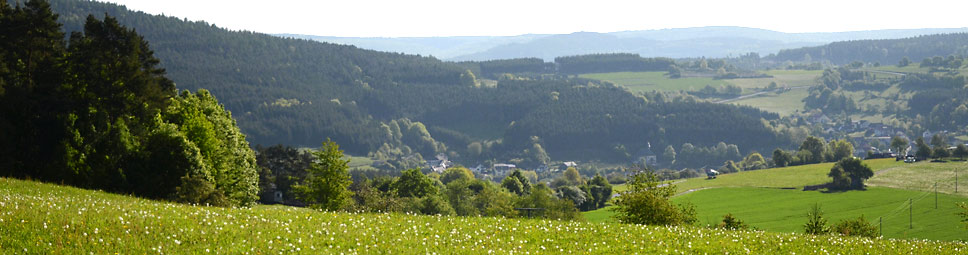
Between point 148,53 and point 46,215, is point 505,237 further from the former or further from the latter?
point 148,53

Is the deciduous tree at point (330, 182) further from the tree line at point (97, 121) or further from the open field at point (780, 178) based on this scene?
the open field at point (780, 178)

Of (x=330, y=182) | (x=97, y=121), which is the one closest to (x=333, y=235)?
(x=97, y=121)

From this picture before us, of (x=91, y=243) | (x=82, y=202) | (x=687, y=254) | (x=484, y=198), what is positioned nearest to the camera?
(x=91, y=243)

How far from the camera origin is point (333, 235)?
23.6 m

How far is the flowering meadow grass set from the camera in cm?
2048

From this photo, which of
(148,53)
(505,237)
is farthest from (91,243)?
(148,53)

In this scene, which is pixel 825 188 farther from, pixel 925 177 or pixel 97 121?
pixel 97 121

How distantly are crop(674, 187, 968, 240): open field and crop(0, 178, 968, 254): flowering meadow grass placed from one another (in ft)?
266

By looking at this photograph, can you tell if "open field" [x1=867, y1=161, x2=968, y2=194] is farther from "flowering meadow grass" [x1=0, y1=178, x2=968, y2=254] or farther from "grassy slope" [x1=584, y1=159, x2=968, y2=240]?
"flowering meadow grass" [x1=0, y1=178, x2=968, y2=254]

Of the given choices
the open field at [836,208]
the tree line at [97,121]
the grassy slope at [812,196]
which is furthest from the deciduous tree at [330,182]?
the open field at [836,208]

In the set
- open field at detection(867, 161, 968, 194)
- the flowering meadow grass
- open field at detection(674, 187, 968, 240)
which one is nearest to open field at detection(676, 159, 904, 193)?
open field at detection(867, 161, 968, 194)

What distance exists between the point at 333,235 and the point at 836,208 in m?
125

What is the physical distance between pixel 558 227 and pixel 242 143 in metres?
52.6

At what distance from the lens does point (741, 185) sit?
529 ft
